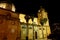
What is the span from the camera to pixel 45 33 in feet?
68.2

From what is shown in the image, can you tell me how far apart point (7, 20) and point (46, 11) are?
12.8 meters

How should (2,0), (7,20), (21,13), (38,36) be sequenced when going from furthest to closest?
(38,36) → (21,13) → (2,0) → (7,20)

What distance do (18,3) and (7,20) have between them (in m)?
9.31

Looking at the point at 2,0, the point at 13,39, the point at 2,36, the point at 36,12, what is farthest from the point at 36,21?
the point at 2,36

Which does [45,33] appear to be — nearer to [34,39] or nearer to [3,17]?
[34,39]

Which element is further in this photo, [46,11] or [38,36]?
[46,11]

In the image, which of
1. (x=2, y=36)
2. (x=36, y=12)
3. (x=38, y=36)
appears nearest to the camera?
(x=2, y=36)

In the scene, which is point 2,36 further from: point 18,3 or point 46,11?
point 46,11

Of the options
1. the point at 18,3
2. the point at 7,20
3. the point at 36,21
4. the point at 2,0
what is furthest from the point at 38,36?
the point at 7,20

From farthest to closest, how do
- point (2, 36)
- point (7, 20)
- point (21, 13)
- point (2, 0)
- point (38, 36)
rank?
1. point (38, 36)
2. point (21, 13)
3. point (2, 0)
4. point (7, 20)
5. point (2, 36)

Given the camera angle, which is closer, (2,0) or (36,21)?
(2,0)

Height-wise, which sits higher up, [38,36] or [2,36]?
[2,36]

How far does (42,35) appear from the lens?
20500 millimetres

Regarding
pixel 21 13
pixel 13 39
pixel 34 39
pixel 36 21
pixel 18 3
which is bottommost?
pixel 34 39
